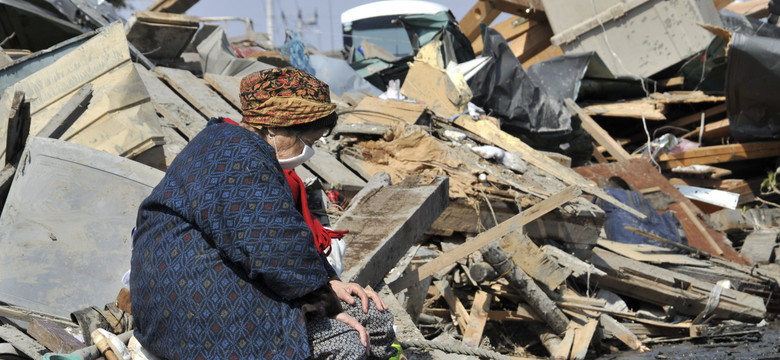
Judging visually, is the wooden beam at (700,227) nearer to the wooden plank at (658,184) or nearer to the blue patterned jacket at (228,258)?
the wooden plank at (658,184)

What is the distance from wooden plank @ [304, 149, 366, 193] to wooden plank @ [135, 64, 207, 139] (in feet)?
3.28

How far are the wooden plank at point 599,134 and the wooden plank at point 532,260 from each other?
4384mm

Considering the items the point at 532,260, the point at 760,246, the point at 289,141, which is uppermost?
the point at 289,141

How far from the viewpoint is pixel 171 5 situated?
10.0 meters

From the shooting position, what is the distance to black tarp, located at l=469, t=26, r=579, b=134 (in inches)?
352

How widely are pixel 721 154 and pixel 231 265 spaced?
30.1ft

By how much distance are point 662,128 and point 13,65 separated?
27.2ft

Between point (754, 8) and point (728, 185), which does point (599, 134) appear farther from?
point (754, 8)

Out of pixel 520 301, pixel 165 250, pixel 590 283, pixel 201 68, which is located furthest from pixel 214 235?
pixel 201 68

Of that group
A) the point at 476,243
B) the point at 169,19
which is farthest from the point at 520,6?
the point at 476,243

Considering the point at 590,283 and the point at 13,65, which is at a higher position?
the point at 13,65

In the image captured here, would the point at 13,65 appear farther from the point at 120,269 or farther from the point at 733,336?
the point at 733,336

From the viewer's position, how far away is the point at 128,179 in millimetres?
3996

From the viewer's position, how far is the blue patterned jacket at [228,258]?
7.63 ft
